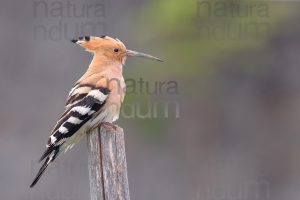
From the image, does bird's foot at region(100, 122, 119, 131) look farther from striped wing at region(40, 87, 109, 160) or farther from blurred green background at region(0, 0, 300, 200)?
blurred green background at region(0, 0, 300, 200)

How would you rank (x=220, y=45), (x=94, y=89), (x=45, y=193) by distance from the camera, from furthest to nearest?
1. (x=220, y=45)
2. (x=45, y=193)
3. (x=94, y=89)

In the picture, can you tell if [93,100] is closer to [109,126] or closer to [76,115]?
[76,115]

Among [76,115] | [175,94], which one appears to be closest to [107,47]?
[76,115]

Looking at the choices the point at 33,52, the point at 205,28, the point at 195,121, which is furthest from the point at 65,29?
the point at 195,121

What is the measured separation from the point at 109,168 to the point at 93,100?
750mm

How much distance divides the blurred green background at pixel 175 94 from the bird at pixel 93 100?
2794 mm

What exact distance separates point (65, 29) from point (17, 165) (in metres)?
1.13

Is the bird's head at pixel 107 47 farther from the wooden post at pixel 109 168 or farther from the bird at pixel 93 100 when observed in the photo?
the wooden post at pixel 109 168

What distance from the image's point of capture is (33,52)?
28.2 ft

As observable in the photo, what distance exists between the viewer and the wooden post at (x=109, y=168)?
3.82 metres

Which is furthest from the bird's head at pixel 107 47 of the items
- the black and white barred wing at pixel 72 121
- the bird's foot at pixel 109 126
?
the bird's foot at pixel 109 126

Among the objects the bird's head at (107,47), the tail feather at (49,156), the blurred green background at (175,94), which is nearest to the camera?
the tail feather at (49,156)

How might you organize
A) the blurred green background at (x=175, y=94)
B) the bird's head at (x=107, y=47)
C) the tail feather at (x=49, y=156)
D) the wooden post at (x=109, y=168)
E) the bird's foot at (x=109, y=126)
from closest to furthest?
the wooden post at (x=109, y=168), the bird's foot at (x=109, y=126), the tail feather at (x=49, y=156), the bird's head at (x=107, y=47), the blurred green background at (x=175, y=94)

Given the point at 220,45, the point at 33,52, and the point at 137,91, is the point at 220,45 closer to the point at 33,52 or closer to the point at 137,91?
the point at 137,91
